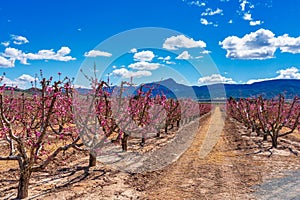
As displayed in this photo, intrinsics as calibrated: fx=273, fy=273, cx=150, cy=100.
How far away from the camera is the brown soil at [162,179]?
22.6 ft

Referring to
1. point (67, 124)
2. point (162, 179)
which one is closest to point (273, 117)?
point (162, 179)

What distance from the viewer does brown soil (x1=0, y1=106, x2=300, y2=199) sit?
690 centimetres

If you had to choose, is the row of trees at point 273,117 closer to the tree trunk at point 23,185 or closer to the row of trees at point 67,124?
the row of trees at point 67,124

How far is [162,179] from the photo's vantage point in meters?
8.33

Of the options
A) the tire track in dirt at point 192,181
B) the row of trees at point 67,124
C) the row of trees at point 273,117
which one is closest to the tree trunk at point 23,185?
the row of trees at point 67,124

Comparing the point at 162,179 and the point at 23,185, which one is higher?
the point at 23,185

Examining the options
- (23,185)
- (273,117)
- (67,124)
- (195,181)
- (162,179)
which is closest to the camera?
(23,185)

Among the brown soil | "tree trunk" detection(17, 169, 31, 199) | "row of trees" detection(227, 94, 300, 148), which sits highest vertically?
"row of trees" detection(227, 94, 300, 148)

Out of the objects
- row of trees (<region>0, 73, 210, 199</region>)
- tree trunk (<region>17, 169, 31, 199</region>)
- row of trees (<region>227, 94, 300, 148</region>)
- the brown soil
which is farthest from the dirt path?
row of trees (<region>227, 94, 300, 148</region>)

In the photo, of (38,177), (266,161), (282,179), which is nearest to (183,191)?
(282,179)

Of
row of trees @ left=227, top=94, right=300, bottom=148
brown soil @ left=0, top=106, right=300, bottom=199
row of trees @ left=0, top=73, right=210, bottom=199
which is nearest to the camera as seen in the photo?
row of trees @ left=0, top=73, right=210, bottom=199

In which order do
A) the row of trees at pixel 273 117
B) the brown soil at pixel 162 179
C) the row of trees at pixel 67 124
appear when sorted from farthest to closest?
the row of trees at pixel 273 117 → the brown soil at pixel 162 179 → the row of trees at pixel 67 124

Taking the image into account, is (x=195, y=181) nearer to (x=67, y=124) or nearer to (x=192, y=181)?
(x=192, y=181)

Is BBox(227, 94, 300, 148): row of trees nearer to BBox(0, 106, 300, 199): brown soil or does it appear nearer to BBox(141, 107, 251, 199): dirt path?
BBox(0, 106, 300, 199): brown soil
